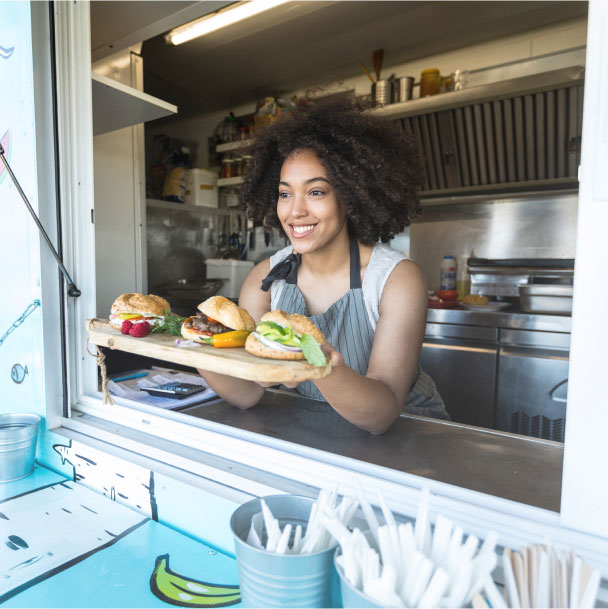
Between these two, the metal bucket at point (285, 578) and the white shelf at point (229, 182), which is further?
the white shelf at point (229, 182)

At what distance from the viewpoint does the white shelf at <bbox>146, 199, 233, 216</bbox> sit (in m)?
3.83

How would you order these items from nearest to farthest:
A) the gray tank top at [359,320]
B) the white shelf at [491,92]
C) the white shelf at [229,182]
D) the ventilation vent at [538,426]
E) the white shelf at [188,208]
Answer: the gray tank top at [359,320] < the ventilation vent at [538,426] < the white shelf at [491,92] < the white shelf at [188,208] < the white shelf at [229,182]

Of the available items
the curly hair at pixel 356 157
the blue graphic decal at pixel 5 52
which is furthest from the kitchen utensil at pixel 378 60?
the blue graphic decal at pixel 5 52

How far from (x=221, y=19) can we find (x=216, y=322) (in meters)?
2.92

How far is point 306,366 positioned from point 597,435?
0.44 meters

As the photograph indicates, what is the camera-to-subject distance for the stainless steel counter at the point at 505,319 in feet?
9.45

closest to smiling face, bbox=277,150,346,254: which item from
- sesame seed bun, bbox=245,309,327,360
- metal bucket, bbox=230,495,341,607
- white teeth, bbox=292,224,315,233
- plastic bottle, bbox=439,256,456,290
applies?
white teeth, bbox=292,224,315,233

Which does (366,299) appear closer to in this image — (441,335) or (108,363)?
(108,363)

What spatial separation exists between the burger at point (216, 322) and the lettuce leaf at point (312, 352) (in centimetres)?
23

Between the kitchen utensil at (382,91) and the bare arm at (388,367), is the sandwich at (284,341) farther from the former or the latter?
the kitchen utensil at (382,91)

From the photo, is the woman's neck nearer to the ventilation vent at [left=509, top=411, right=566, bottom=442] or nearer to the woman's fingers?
the woman's fingers

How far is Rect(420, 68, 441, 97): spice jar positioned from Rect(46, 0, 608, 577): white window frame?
10.1ft

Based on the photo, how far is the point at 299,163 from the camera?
153 centimetres

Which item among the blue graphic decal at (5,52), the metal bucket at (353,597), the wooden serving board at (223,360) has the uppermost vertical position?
the blue graphic decal at (5,52)
